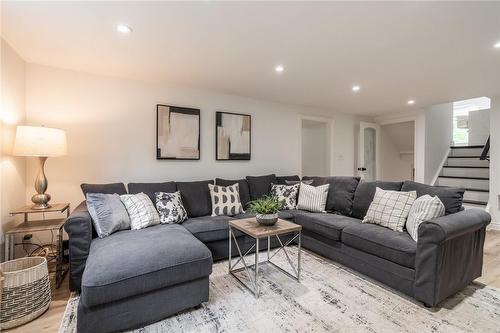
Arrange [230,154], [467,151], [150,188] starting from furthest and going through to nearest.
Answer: [467,151]
[230,154]
[150,188]

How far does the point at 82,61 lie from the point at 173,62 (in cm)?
100

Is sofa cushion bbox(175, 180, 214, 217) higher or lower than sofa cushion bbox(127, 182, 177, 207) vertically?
lower

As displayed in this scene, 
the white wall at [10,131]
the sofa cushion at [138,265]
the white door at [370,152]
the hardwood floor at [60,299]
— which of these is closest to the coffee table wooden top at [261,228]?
the sofa cushion at [138,265]

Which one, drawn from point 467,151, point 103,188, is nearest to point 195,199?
point 103,188

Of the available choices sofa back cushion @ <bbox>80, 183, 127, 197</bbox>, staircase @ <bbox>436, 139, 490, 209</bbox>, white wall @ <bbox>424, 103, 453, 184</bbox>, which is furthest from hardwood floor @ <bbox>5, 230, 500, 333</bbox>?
white wall @ <bbox>424, 103, 453, 184</bbox>

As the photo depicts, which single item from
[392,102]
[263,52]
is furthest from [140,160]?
[392,102]

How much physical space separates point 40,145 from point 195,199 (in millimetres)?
1655

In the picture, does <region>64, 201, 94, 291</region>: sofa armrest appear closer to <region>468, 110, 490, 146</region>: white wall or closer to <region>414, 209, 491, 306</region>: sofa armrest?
<region>414, 209, 491, 306</region>: sofa armrest

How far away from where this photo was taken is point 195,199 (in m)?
3.16

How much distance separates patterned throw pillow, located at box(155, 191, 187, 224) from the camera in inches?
108

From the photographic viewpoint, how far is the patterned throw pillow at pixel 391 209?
8.01ft

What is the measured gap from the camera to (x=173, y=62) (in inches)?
108

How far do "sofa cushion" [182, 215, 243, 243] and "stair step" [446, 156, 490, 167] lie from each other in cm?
542

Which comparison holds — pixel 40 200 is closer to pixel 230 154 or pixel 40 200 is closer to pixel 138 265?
pixel 138 265
